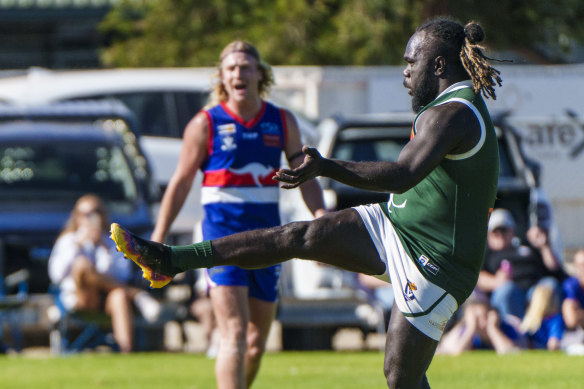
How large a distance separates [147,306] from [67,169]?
2.05 m

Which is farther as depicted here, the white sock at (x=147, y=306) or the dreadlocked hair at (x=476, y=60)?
the white sock at (x=147, y=306)

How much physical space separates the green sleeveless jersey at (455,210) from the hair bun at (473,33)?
0.17 m

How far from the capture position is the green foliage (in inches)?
953

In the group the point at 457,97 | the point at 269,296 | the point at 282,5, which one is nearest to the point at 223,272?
the point at 269,296

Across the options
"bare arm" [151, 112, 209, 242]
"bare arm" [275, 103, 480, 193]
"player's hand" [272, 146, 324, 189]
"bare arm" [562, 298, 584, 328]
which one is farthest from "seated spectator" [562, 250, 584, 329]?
"player's hand" [272, 146, 324, 189]

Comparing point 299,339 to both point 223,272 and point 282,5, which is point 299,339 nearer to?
point 223,272

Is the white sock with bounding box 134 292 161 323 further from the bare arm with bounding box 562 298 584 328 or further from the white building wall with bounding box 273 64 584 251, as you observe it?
the white building wall with bounding box 273 64 584 251

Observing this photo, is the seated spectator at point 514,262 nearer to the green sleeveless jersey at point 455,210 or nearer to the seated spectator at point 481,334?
the seated spectator at point 481,334

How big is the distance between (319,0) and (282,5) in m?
0.77

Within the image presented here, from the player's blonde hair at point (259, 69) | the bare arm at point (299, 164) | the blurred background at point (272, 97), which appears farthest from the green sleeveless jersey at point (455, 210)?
the player's blonde hair at point (259, 69)

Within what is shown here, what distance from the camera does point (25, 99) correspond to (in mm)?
16844

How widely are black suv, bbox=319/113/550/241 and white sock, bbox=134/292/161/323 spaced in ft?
7.29

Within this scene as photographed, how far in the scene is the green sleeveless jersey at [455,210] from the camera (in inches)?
197

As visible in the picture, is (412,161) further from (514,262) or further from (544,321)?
(514,262)
